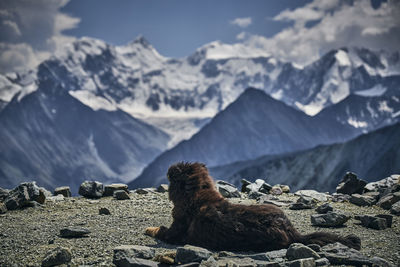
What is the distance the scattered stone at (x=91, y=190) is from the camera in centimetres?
1875

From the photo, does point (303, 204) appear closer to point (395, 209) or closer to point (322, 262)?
point (395, 209)

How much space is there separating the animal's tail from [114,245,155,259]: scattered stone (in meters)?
3.95

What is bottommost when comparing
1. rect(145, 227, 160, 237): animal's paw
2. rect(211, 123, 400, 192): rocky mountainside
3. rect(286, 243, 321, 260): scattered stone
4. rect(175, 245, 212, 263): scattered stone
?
rect(286, 243, 321, 260): scattered stone

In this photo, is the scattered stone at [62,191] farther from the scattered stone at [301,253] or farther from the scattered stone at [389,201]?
the scattered stone at [389,201]

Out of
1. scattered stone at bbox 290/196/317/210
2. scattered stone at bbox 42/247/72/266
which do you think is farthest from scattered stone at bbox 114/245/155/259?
scattered stone at bbox 290/196/317/210

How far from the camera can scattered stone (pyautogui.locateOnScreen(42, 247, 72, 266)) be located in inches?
369

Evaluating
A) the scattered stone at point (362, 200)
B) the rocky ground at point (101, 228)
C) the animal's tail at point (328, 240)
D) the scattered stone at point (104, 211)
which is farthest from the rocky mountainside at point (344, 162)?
the animal's tail at point (328, 240)

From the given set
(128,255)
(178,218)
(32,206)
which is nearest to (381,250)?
(178,218)

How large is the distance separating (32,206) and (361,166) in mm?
149716

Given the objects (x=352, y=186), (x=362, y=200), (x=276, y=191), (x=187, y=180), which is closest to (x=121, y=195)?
(x=187, y=180)

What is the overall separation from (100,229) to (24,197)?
197 inches

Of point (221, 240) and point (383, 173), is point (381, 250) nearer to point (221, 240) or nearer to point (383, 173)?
point (221, 240)

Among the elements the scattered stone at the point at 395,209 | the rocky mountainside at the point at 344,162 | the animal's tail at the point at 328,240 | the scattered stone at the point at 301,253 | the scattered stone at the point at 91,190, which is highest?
the rocky mountainside at the point at 344,162

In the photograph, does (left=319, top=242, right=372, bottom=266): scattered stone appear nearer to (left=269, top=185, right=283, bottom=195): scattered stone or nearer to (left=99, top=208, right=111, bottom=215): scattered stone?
(left=99, top=208, right=111, bottom=215): scattered stone
